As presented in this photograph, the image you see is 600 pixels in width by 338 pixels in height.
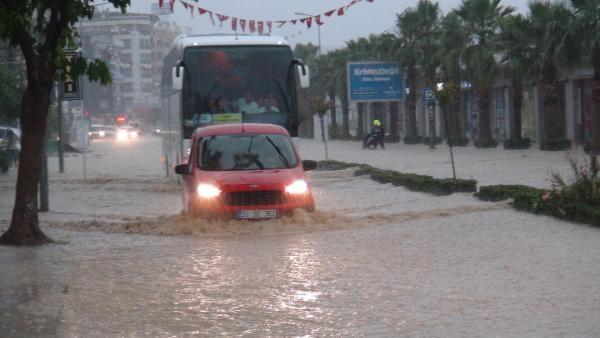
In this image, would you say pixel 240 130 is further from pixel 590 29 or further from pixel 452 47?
pixel 452 47

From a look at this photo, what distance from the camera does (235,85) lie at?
22500 millimetres

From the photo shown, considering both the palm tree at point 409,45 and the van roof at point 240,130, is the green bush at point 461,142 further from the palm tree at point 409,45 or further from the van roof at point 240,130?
the van roof at point 240,130

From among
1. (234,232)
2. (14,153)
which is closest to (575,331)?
(234,232)

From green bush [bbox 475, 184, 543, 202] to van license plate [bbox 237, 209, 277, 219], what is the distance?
183 inches

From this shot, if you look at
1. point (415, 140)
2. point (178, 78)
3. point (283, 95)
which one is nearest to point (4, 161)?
point (178, 78)

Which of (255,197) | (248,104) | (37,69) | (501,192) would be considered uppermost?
(37,69)

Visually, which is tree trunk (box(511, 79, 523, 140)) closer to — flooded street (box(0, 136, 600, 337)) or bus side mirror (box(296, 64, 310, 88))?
bus side mirror (box(296, 64, 310, 88))

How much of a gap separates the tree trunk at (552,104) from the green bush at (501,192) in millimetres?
23585

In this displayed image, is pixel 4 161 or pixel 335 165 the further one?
pixel 4 161

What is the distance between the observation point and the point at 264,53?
22.5 m

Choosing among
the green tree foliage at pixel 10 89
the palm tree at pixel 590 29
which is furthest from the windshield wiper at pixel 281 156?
the palm tree at pixel 590 29

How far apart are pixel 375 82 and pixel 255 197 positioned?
45.2 meters

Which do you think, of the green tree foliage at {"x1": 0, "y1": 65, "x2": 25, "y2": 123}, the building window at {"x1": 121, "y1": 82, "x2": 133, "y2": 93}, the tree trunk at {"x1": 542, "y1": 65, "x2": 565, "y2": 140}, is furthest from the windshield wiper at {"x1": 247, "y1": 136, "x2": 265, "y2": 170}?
the building window at {"x1": 121, "y1": 82, "x2": 133, "y2": 93}

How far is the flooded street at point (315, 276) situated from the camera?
870cm
